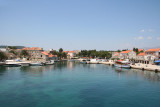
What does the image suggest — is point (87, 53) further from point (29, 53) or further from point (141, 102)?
point (141, 102)

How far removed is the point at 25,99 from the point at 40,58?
346ft

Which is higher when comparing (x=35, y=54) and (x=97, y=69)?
(x=35, y=54)

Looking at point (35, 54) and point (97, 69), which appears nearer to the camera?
point (97, 69)

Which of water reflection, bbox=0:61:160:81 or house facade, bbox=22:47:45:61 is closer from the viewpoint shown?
water reflection, bbox=0:61:160:81

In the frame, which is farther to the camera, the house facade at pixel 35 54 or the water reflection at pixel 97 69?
the house facade at pixel 35 54

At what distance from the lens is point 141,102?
2178 centimetres

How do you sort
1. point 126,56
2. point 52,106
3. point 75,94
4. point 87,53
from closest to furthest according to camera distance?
1. point 52,106
2. point 75,94
3. point 126,56
4. point 87,53

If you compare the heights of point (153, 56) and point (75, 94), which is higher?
point (153, 56)

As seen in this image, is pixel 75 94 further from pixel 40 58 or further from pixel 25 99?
pixel 40 58

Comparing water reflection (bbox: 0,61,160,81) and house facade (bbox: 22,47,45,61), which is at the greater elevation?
house facade (bbox: 22,47,45,61)

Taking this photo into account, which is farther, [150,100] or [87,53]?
[87,53]

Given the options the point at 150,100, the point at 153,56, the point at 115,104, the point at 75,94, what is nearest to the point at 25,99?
the point at 75,94

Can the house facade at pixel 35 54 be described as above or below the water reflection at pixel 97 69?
above

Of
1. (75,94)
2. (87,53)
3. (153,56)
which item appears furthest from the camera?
(87,53)
